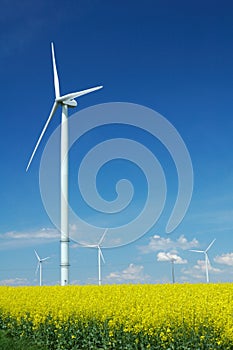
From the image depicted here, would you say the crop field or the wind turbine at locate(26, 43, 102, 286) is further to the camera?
the wind turbine at locate(26, 43, 102, 286)

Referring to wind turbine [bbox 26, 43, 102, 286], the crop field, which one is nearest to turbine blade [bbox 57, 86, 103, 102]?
wind turbine [bbox 26, 43, 102, 286]

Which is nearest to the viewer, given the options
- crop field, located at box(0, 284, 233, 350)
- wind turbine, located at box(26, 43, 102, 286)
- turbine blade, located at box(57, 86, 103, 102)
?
crop field, located at box(0, 284, 233, 350)

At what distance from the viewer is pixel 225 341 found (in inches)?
448

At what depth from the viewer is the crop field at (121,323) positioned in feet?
39.5

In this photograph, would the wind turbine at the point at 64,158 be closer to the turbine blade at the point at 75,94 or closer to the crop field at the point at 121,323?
the turbine blade at the point at 75,94

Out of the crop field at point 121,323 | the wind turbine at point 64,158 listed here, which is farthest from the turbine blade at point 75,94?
the crop field at point 121,323

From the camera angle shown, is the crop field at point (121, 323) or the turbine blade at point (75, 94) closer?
the crop field at point (121, 323)

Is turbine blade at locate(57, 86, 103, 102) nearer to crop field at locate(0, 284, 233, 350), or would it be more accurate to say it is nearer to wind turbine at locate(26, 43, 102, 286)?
wind turbine at locate(26, 43, 102, 286)

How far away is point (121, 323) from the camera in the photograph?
538 inches

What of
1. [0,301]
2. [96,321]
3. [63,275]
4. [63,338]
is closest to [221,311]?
[96,321]

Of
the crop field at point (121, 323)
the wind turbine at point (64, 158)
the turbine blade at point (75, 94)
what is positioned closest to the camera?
the crop field at point (121, 323)

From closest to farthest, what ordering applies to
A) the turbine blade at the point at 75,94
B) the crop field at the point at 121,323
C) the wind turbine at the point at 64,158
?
the crop field at the point at 121,323, the wind turbine at the point at 64,158, the turbine blade at the point at 75,94

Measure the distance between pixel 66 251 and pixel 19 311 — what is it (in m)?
14.6

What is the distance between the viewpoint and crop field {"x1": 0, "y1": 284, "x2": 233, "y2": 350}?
39.5 feet
